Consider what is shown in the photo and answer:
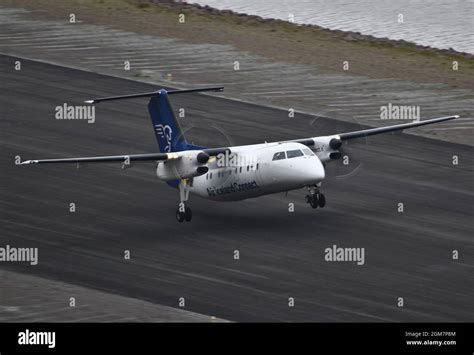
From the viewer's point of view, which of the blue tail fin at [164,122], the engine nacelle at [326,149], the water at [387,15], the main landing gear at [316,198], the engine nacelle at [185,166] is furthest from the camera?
the water at [387,15]

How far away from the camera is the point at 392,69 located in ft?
→ 252

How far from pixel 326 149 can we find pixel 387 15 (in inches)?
1614

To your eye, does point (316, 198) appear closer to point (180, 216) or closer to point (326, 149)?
point (326, 149)

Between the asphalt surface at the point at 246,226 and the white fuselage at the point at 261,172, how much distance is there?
1388 millimetres

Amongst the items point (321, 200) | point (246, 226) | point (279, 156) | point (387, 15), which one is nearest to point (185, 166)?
point (246, 226)

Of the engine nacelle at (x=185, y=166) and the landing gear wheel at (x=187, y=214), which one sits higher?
the engine nacelle at (x=185, y=166)

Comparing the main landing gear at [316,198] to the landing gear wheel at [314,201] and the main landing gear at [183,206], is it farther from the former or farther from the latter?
the main landing gear at [183,206]

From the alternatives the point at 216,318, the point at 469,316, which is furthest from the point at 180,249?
the point at 469,316

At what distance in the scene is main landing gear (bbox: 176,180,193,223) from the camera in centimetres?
5347

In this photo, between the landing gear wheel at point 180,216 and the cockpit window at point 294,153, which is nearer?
the cockpit window at point 294,153

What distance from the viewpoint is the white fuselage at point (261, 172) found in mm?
51656

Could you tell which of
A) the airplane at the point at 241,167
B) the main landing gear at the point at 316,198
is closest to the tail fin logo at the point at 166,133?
the airplane at the point at 241,167

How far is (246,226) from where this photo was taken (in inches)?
2093

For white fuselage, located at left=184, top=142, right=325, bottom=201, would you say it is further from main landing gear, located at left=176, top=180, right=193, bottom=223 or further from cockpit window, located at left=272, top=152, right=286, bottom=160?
main landing gear, located at left=176, top=180, right=193, bottom=223
